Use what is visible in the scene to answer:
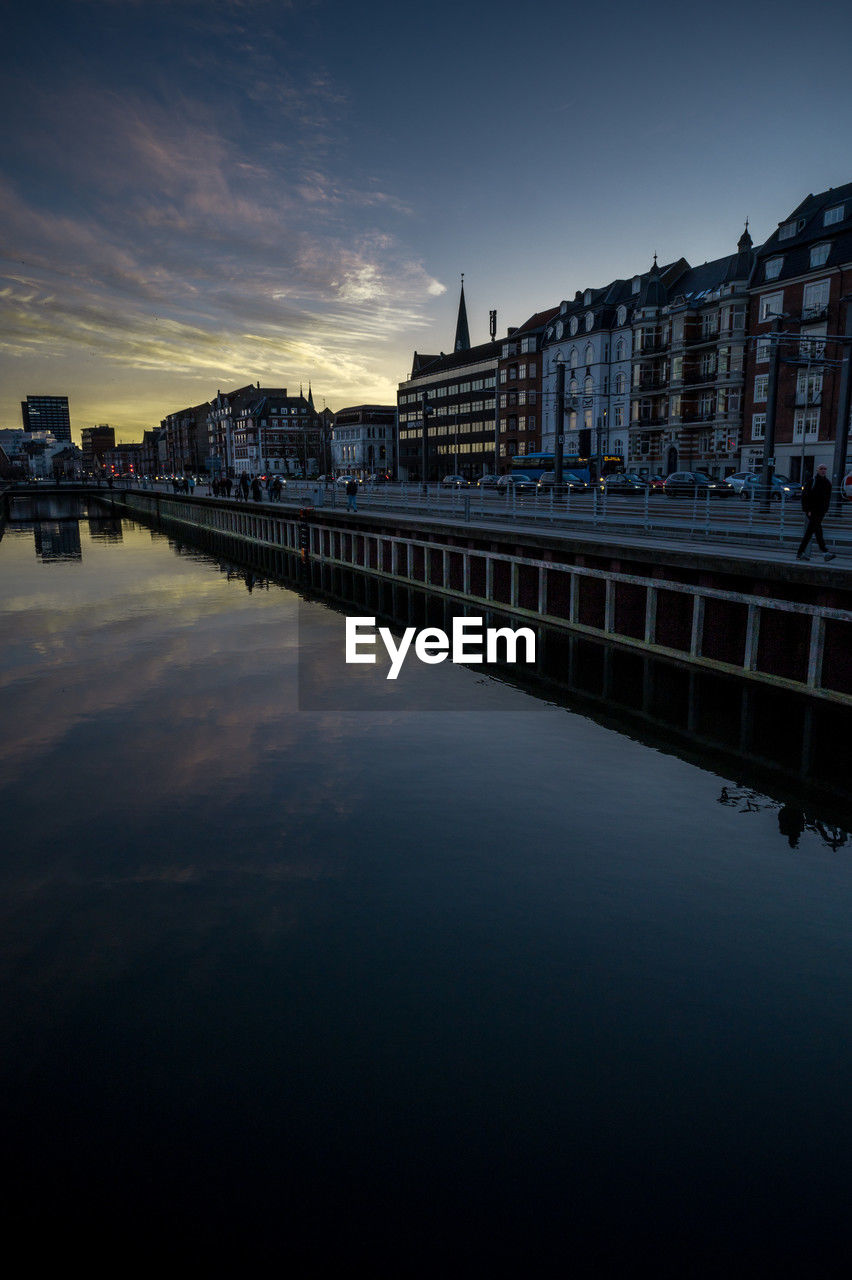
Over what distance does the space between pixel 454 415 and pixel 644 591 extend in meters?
105

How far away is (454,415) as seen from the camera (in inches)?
4958

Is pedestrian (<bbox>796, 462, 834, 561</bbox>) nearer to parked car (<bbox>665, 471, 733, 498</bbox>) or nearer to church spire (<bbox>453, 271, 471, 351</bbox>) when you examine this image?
parked car (<bbox>665, 471, 733, 498</bbox>)

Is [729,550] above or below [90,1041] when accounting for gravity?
above

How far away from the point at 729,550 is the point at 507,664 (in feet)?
23.8

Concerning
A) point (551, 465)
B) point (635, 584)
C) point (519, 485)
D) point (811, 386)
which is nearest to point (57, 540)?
point (551, 465)

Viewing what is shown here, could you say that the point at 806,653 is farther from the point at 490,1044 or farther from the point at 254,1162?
the point at 254,1162

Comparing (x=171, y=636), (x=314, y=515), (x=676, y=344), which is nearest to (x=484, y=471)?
(x=676, y=344)

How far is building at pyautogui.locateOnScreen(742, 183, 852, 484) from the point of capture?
5553 cm

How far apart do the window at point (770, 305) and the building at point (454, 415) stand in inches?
1802

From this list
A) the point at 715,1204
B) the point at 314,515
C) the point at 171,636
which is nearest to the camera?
the point at 715,1204

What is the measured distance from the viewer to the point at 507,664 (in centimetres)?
2598

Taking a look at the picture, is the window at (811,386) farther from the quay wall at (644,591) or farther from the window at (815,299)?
the quay wall at (644,591)

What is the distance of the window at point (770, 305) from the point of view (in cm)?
6128

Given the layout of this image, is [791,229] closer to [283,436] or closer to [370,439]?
[370,439]
